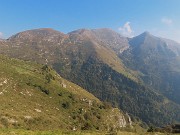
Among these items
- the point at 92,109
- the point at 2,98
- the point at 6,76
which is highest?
the point at 6,76

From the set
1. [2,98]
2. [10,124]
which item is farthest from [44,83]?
[10,124]

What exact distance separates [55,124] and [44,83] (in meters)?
72.9

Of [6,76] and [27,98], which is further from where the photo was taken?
[6,76]

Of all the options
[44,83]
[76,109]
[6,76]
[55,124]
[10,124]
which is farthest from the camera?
[44,83]

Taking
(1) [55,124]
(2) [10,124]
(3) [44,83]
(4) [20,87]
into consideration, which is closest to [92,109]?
(3) [44,83]

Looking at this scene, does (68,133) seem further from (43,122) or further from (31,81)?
(31,81)

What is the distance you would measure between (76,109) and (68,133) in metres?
147

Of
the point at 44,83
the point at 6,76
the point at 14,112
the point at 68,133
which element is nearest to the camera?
the point at 68,133

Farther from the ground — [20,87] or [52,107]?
[20,87]

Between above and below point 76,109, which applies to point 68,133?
above

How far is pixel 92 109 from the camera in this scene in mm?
194625

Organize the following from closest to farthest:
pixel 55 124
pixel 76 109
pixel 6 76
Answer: pixel 55 124, pixel 6 76, pixel 76 109

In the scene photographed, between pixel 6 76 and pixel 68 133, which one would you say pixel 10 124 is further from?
pixel 6 76

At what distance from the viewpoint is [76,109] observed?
180500 mm
